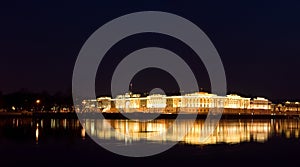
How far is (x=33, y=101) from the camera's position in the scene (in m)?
92.1

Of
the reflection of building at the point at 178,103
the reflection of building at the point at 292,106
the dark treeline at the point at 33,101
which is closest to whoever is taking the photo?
the dark treeline at the point at 33,101

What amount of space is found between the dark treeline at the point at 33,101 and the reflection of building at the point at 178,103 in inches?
754

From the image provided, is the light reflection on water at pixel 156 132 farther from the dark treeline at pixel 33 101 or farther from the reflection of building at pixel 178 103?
the reflection of building at pixel 178 103

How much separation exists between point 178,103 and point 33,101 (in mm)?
42955

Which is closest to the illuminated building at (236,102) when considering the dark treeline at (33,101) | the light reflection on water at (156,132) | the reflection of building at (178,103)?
the reflection of building at (178,103)

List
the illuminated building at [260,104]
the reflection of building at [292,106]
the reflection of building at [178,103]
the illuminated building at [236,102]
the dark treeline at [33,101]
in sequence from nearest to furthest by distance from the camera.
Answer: the dark treeline at [33,101], the reflection of building at [178,103], the illuminated building at [236,102], the illuminated building at [260,104], the reflection of building at [292,106]

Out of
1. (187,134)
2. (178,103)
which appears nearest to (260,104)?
(178,103)

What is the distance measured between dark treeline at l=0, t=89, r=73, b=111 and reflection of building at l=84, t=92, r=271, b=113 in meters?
19.2

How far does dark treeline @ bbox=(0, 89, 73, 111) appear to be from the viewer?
290ft

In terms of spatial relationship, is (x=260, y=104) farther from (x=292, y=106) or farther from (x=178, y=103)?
(x=178, y=103)

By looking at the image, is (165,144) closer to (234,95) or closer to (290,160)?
(290,160)

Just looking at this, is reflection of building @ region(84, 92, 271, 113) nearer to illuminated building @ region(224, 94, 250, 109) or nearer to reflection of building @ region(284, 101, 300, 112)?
illuminated building @ region(224, 94, 250, 109)

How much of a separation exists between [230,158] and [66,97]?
88076 millimetres

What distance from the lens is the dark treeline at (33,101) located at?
3484 inches
